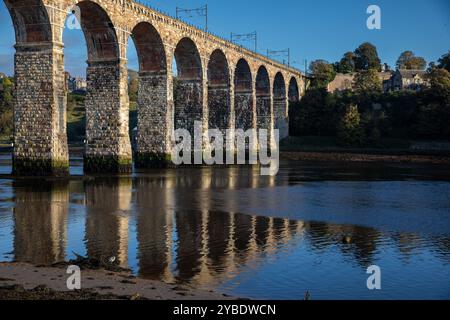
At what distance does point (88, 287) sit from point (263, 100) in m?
69.8

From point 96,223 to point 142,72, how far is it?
29158mm

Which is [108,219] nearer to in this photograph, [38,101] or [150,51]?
[38,101]

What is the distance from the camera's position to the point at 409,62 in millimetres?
140375

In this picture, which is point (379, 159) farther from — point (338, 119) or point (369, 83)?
point (369, 83)

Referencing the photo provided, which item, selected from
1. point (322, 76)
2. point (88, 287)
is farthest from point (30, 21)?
point (322, 76)

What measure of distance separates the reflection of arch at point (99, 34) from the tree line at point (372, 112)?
44.7 m

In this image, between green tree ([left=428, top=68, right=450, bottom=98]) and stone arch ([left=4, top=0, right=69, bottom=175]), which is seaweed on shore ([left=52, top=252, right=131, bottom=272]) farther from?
green tree ([left=428, top=68, right=450, bottom=98])

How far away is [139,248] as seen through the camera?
47.2 feet

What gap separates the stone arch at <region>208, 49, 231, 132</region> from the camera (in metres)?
61.4

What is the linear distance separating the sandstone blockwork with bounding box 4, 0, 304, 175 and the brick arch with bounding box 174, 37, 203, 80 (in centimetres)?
9

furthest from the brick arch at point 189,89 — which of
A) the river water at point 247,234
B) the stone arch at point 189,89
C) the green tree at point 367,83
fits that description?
the green tree at point 367,83

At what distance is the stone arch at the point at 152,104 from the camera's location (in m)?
45.2

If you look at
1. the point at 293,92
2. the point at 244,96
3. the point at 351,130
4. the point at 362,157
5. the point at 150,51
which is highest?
the point at 293,92

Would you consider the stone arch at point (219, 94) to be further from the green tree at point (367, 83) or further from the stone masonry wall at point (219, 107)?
the green tree at point (367, 83)
